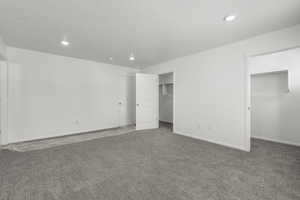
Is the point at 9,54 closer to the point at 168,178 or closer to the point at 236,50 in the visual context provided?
the point at 168,178

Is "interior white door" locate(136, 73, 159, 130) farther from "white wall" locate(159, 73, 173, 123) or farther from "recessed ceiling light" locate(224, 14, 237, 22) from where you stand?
"recessed ceiling light" locate(224, 14, 237, 22)

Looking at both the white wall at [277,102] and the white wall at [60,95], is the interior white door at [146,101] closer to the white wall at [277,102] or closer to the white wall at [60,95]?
the white wall at [60,95]

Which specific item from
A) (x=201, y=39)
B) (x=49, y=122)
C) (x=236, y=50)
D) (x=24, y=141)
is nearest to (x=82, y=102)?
(x=49, y=122)

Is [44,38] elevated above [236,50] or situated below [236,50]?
above

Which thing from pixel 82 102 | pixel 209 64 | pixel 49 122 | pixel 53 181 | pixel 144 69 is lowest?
pixel 53 181

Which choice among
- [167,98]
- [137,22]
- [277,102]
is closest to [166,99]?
[167,98]

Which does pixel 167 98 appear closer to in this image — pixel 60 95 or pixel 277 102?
pixel 277 102

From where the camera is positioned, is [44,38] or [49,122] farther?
[49,122]

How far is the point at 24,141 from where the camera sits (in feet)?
10.8

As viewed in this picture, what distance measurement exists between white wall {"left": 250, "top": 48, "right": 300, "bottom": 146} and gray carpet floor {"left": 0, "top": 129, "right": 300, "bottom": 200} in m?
0.46

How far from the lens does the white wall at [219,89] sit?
2.60 m

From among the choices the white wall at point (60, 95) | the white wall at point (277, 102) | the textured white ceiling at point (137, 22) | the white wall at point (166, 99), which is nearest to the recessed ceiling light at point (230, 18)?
the textured white ceiling at point (137, 22)

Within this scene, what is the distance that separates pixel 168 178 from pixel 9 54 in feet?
15.2

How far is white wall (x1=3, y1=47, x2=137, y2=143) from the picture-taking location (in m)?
3.22
